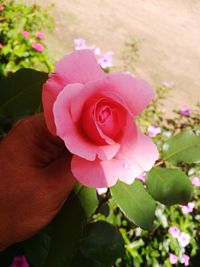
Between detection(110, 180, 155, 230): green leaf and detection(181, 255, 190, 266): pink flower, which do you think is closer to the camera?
A: detection(110, 180, 155, 230): green leaf

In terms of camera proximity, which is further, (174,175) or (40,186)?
(174,175)

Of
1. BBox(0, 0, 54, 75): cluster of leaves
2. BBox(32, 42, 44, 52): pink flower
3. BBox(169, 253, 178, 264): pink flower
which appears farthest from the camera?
BBox(32, 42, 44, 52): pink flower

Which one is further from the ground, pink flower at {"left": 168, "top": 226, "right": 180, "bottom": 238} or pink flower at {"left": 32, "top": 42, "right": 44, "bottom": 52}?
pink flower at {"left": 32, "top": 42, "right": 44, "bottom": 52}

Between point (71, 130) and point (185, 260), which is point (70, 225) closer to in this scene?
point (71, 130)

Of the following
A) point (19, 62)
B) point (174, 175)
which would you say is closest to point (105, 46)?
Result: point (19, 62)

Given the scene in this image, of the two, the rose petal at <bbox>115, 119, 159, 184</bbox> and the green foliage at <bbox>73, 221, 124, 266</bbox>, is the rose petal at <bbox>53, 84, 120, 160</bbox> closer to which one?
the rose petal at <bbox>115, 119, 159, 184</bbox>

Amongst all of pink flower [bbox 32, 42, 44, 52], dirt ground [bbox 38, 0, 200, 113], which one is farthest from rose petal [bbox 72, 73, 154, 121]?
dirt ground [bbox 38, 0, 200, 113]

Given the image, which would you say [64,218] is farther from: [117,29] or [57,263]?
[117,29]

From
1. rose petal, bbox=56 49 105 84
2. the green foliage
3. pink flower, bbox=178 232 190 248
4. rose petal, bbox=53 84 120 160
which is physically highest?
rose petal, bbox=56 49 105 84
